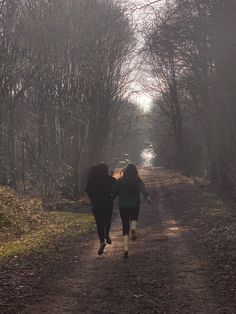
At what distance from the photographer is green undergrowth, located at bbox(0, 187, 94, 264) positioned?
13117 mm

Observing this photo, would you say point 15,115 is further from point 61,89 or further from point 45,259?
point 45,259

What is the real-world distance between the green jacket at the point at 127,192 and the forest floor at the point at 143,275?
1281 millimetres

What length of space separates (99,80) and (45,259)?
62.1ft

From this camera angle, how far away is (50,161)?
89.3ft

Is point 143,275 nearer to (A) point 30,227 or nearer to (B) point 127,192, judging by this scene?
(B) point 127,192

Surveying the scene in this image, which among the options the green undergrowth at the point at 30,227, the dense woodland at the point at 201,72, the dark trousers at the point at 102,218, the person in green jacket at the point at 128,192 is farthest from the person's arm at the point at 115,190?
the dense woodland at the point at 201,72

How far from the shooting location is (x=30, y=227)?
1753 cm

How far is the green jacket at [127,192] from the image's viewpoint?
1197 centimetres

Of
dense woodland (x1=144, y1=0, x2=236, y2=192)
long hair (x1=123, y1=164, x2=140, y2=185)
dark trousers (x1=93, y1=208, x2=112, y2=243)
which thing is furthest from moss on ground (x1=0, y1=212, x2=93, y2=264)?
dense woodland (x1=144, y1=0, x2=236, y2=192)

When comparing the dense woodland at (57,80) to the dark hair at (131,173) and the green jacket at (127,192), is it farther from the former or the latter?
the green jacket at (127,192)

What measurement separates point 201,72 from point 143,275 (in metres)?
18.9

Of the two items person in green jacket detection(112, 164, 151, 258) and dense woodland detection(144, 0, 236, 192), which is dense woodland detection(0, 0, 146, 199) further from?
person in green jacket detection(112, 164, 151, 258)

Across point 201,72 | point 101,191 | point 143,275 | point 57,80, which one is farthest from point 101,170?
point 201,72

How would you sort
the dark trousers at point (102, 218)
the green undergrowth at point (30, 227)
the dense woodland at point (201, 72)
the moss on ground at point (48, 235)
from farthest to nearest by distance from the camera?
the dense woodland at point (201, 72), the green undergrowth at point (30, 227), the moss on ground at point (48, 235), the dark trousers at point (102, 218)
